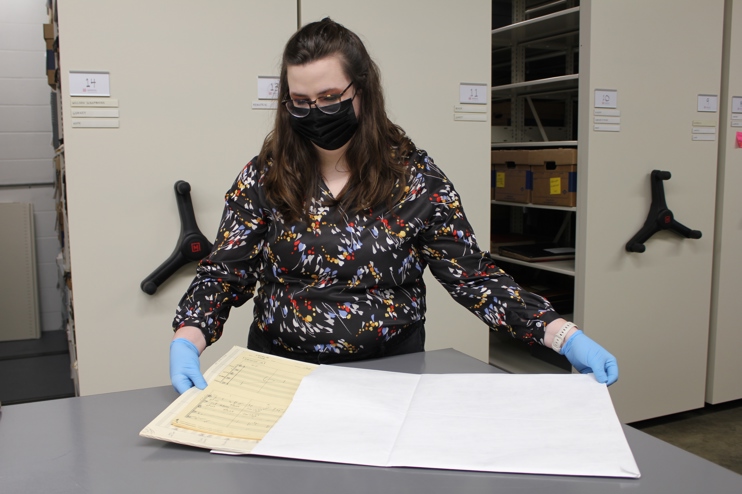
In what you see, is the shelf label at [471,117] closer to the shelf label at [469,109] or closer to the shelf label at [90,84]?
the shelf label at [469,109]

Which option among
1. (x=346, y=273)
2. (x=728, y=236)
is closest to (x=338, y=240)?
(x=346, y=273)

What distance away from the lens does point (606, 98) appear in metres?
2.52

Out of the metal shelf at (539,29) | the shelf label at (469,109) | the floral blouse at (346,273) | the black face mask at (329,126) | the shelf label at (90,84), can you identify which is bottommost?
the floral blouse at (346,273)

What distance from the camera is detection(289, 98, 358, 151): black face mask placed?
1.22 m

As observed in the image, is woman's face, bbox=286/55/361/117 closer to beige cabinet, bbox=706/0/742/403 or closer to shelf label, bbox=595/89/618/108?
shelf label, bbox=595/89/618/108

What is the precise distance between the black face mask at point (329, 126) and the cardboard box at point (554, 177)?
1617mm

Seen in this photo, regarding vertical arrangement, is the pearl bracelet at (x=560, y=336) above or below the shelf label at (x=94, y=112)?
below

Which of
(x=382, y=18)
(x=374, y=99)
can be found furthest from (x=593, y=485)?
(x=382, y=18)

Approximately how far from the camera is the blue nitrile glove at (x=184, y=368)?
3.24ft

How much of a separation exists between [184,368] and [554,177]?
211cm

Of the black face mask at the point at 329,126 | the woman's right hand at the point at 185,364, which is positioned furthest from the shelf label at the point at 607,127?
the woman's right hand at the point at 185,364

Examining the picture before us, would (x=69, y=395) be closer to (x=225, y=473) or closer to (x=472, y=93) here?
(x=472, y=93)

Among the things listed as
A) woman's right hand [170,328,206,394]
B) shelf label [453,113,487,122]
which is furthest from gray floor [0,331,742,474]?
woman's right hand [170,328,206,394]

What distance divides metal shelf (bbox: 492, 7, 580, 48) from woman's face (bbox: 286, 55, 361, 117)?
5.59ft
